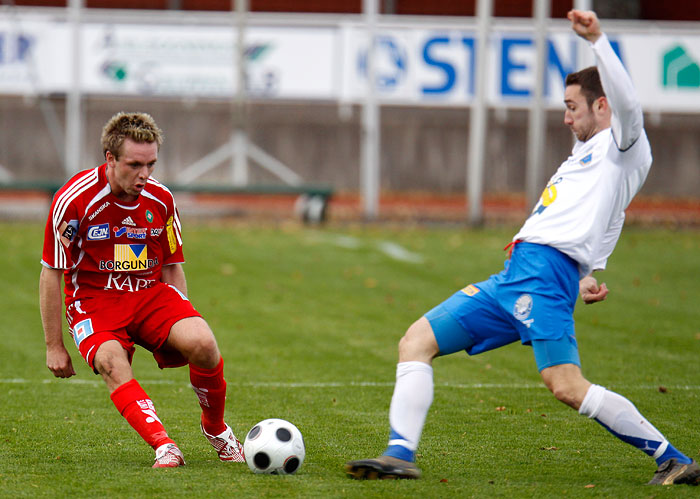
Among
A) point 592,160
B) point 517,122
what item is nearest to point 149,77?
point 517,122

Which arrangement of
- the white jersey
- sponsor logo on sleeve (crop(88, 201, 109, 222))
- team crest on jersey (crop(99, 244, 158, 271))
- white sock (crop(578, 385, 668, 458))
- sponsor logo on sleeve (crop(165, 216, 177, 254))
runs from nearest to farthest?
white sock (crop(578, 385, 668, 458)) → the white jersey → sponsor logo on sleeve (crop(88, 201, 109, 222)) → team crest on jersey (crop(99, 244, 158, 271)) → sponsor logo on sleeve (crop(165, 216, 177, 254))

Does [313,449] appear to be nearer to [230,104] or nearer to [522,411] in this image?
[522,411]

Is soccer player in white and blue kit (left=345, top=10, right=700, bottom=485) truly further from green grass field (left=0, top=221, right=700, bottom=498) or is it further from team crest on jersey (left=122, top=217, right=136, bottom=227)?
team crest on jersey (left=122, top=217, right=136, bottom=227)

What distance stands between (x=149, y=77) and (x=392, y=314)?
11822 mm

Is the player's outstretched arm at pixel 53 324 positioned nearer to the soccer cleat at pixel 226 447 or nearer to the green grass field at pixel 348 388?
the green grass field at pixel 348 388

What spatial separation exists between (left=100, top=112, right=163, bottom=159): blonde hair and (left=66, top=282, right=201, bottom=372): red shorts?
765mm

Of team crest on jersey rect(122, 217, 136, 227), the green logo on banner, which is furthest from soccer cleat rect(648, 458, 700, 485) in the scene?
the green logo on banner

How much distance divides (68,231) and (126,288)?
438 millimetres

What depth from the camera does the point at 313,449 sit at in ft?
19.8

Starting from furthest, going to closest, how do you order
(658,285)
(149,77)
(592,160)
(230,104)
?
(230,104)
(149,77)
(658,285)
(592,160)

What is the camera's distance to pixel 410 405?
202 inches

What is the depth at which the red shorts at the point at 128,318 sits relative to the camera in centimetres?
559

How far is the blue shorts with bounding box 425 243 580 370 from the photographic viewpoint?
4992 millimetres

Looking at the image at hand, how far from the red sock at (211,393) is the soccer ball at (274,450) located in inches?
12.9
